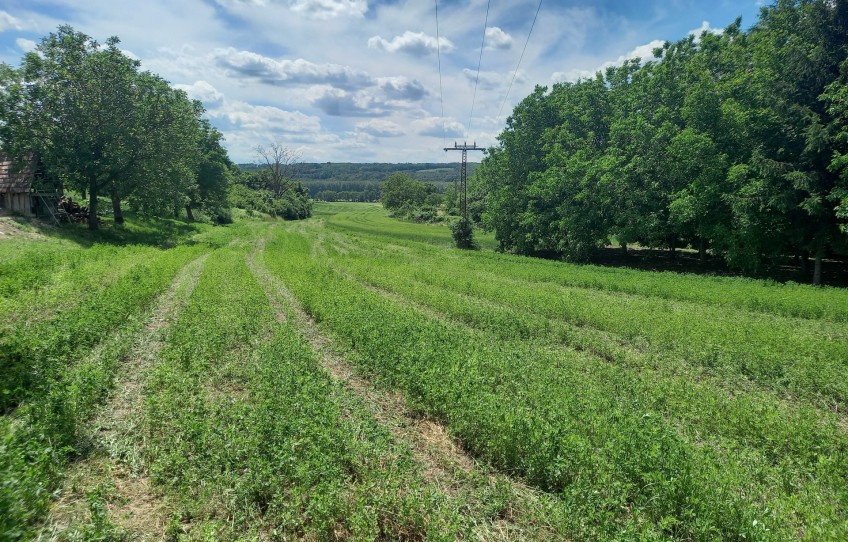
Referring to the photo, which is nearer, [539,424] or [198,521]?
[198,521]

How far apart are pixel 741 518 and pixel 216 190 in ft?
199

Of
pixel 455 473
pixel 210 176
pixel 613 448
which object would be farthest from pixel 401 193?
pixel 613 448

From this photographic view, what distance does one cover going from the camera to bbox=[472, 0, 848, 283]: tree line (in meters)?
23.5

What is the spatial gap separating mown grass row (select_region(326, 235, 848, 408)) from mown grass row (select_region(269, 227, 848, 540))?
265cm

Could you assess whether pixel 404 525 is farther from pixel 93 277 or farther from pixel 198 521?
pixel 93 277

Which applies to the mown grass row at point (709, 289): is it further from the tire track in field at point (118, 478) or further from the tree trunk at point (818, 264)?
the tire track in field at point (118, 478)

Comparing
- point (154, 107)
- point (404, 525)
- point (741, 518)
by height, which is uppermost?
point (154, 107)

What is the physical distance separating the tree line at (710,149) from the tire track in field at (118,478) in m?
28.2

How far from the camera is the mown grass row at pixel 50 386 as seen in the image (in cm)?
434

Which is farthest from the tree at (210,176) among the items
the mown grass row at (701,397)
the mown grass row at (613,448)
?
the mown grass row at (613,448)

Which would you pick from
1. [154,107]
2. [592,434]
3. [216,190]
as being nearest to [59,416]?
[592,434]

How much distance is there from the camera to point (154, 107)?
33344mm

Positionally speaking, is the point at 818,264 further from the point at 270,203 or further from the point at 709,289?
the point at 270,203

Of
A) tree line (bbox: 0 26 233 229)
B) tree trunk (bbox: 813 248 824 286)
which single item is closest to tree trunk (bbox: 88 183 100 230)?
tree line (bbox: 0 26 233 229)
